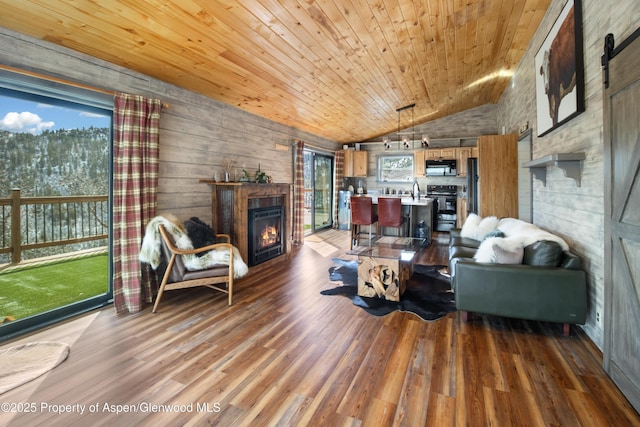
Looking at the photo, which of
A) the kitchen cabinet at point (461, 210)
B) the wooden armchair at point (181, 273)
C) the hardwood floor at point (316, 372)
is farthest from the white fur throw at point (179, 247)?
the kitchen cabinet at point (461, 210)

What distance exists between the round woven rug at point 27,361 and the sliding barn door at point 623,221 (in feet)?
12.0

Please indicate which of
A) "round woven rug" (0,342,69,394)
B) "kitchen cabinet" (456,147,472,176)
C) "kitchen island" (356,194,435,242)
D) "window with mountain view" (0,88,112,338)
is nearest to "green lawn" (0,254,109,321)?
"window with mountain view" (0,88,112,338)

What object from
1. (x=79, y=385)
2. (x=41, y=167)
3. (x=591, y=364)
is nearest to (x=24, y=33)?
(x=41, y=167)

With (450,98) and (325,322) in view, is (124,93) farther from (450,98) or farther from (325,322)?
(450,98)

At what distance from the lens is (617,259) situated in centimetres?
183

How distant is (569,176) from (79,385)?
4.10m

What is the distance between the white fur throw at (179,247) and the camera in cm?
300

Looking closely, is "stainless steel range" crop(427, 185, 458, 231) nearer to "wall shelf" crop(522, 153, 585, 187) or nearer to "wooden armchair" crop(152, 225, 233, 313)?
"wall shelf" crop(522, 153, 585, 187)

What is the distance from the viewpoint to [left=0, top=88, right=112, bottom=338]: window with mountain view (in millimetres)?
2455

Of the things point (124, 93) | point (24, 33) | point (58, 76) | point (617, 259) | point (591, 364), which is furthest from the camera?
point (124, 93)

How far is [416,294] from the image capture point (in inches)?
137

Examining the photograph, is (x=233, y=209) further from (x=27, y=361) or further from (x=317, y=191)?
(x=317, y=191)

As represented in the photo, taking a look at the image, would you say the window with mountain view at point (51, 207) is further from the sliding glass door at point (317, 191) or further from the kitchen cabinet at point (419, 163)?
the kitchen cabinet at point (419, 163)

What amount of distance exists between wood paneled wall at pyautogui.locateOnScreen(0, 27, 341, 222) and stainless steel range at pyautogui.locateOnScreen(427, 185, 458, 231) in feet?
15.3
